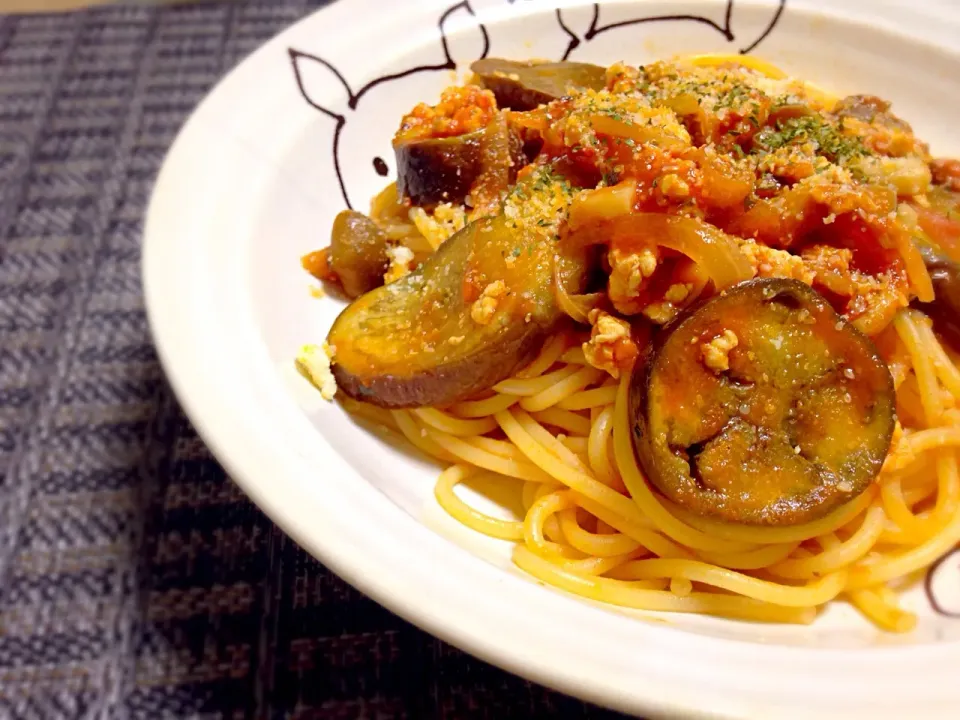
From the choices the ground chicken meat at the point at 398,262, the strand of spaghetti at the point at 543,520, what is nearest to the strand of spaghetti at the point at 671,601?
the strand of spaghetti at the point at 543,520

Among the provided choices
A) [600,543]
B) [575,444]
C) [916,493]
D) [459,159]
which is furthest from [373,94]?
[916,493]

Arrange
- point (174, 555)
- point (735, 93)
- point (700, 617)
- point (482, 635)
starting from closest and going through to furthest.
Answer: point (482, 635) < point (700, 617) < point (174, 555) < point (735, 93)

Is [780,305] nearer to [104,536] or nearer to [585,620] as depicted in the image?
[585,620]

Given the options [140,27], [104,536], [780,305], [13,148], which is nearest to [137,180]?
[13,148]

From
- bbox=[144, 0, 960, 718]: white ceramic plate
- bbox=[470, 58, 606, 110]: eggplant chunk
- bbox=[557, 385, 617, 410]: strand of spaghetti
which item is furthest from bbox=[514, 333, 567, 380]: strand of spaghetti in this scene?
bbox=[470, 58, 606, 110]: eggplant chunk

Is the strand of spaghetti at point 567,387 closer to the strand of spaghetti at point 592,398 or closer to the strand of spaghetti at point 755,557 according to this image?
the strand of spaghetti at point 592,398

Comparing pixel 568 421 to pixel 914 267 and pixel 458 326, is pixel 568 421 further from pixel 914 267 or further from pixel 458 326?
pixel 914 267
